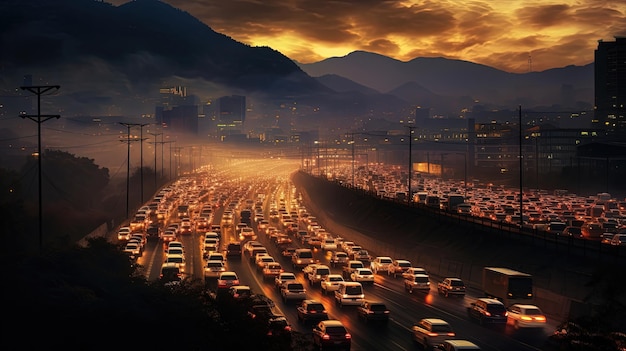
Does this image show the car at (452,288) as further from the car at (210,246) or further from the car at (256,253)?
the car at (210,246)

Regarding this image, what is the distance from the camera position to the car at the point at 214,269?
173 feet

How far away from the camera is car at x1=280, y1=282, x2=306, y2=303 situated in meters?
44.4

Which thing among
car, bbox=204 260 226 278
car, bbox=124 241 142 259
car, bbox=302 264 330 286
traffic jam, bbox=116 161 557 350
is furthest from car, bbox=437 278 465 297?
car, bbox=124 241 142 259

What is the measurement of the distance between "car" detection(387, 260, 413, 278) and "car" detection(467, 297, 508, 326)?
2007 cm

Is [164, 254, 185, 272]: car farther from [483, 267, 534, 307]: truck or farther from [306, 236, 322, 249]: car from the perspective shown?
[306, 236, 322, 249]: car

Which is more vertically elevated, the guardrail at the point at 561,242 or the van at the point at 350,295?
the guardrail at the point at 561,242

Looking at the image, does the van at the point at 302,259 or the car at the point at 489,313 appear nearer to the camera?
the car at the point at 489,313

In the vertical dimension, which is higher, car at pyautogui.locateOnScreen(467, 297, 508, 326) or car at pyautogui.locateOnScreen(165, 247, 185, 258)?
car at pyautogui.locateOnScreen(165, 247, 185, 258)

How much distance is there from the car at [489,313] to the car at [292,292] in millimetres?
9883

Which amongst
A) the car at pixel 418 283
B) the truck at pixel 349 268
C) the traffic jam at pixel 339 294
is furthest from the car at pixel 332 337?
the truck at pixel 349 268

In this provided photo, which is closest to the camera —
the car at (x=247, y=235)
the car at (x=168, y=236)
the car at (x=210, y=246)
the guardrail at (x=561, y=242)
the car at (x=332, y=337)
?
the car at (x=332, y=337)

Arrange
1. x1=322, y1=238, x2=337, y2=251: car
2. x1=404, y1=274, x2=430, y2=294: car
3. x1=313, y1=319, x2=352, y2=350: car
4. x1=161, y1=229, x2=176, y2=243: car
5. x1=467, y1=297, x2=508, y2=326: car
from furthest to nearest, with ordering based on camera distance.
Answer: x1=161, y1=229, x2=176, y2=243: car → x1=322, y1=238, x2=337, y2=251: car → x1=404, y1=274, x2=430, y2=294: car → x1=467, y1=297, x2=508, y2=326: car → x1=313, y1=319, x2=352, y2=350: car

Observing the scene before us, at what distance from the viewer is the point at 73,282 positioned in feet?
→ 97.5

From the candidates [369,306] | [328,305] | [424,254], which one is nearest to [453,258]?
[424,254]
